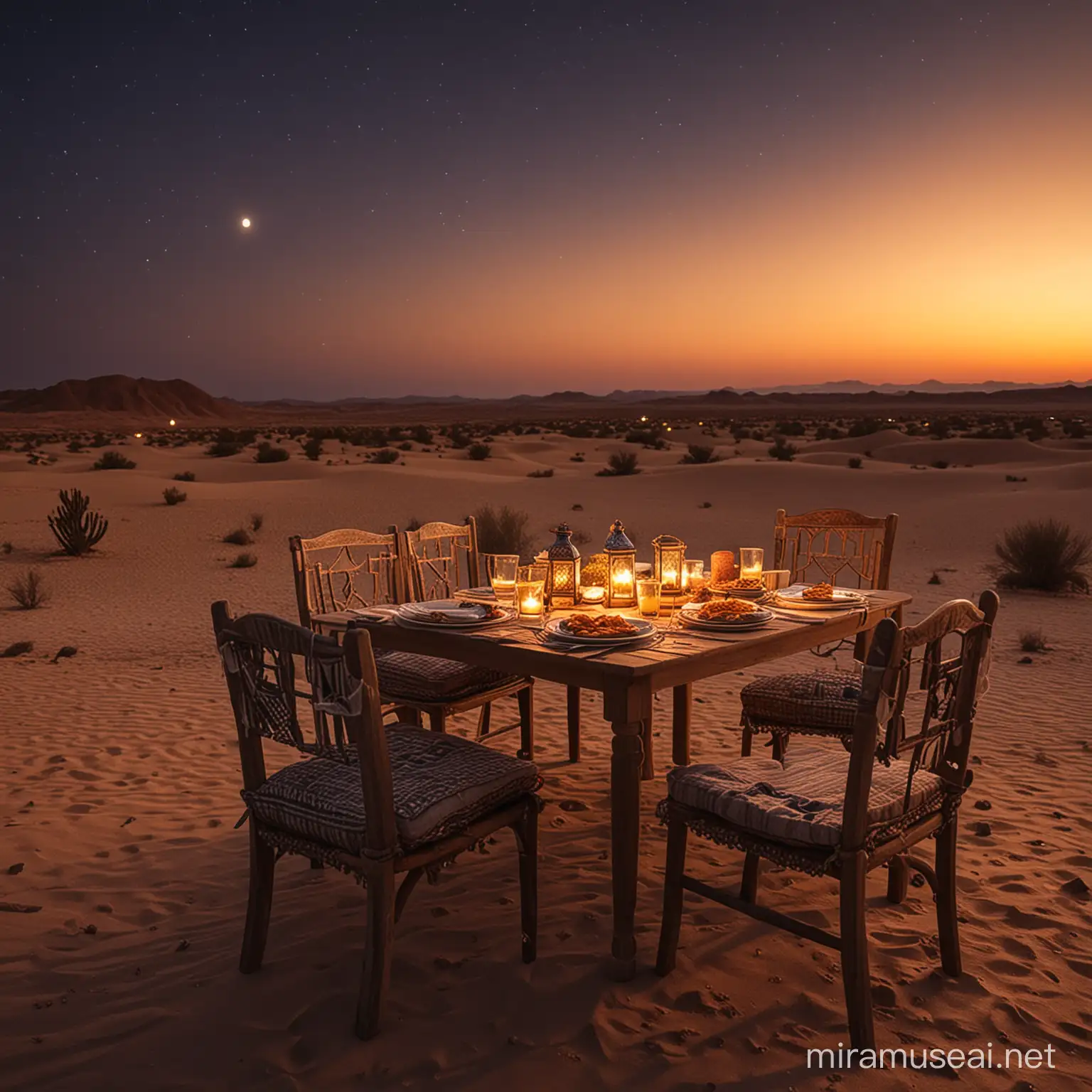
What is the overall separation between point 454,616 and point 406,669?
1021 mm

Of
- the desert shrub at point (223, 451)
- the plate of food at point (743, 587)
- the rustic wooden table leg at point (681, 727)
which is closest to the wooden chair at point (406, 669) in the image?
the rustic wooden table leg at point (681, 727)

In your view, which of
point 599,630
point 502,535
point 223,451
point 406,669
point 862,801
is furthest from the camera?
point 223,451

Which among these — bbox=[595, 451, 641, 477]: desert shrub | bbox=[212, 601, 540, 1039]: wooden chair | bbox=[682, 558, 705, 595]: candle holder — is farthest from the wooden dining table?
bbox=[595, 451, 641, 477]: desert shrub

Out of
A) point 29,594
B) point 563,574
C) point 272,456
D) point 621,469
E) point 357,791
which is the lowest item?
point 29,594

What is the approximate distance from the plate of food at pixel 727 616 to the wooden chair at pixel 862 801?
1.67ft

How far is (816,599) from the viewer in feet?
12.9

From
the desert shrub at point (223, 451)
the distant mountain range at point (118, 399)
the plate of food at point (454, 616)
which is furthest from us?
the distant mountain range at point (118, 399)

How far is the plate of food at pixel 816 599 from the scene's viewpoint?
12.8 feet

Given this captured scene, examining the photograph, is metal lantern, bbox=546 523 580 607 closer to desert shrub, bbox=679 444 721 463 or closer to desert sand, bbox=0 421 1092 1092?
desert sand, bbox=0 421 1092 1092

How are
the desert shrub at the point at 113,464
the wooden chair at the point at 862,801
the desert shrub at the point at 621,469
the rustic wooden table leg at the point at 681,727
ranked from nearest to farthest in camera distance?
the wooden chair at the point at 862,801 → the rustic wooden table leg at the point at 681,727 → the desert shrub at the point at 621,469 → the desert shrub at the point at 113,464

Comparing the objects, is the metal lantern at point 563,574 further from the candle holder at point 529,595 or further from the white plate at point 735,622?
the white plate at point 735,622

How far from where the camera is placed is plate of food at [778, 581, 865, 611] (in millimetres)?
3891

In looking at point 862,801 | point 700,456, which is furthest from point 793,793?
point 700,456

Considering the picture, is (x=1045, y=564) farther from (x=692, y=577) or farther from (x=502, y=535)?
(x=692, y=577)
